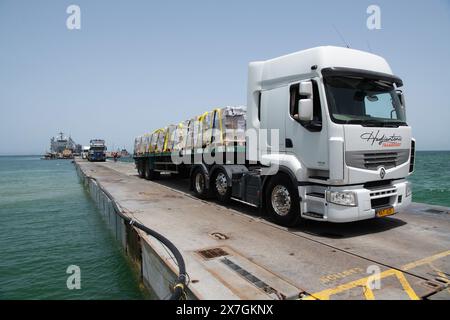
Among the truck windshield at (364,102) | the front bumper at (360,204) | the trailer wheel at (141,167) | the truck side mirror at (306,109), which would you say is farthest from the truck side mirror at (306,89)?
the trailer wheel at (141,167)

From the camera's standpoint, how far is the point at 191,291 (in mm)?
3568

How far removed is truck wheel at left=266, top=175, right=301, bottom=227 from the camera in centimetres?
631

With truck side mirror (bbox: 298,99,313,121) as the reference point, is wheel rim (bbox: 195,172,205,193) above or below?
below

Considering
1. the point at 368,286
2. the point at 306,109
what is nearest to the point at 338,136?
the point at 306,109

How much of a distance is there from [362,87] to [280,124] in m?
1.75

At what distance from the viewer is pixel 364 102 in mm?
6000

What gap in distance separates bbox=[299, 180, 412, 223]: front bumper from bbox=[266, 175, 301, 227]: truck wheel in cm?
31

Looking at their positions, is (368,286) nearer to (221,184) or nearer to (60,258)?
(221,184)

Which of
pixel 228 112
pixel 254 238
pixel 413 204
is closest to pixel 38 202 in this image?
pixel 228 112

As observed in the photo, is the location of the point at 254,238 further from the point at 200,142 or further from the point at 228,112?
the point at 200,142

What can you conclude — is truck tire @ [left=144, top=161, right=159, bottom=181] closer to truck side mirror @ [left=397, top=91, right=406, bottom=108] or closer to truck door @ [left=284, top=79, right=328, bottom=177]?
truck door @ [left=284, top=79, right=328, bottom=177]

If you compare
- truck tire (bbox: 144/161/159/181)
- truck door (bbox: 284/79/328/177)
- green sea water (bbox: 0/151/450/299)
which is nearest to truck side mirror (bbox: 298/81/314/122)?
truck door (bbox: 284/79/328/177)
